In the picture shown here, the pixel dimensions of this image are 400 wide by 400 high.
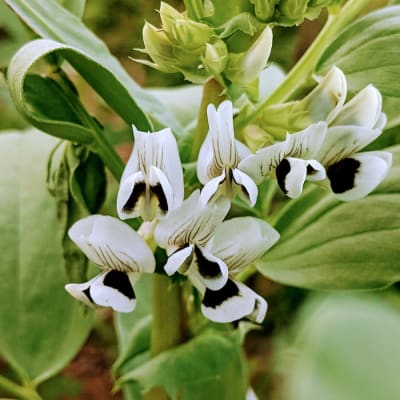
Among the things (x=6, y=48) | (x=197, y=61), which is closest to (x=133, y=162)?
(x=197, y=61)

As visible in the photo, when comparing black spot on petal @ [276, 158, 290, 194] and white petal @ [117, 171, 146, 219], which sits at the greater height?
black spot on petal @ [276, 158, 290, 194]

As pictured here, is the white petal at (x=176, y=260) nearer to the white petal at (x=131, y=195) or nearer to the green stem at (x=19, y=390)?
the white petal at (x=131, y=195)

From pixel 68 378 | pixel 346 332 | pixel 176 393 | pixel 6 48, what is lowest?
pixel 68 378

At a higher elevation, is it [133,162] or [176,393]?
[133,162]

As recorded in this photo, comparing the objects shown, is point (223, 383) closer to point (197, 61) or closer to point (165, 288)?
point (165, 288)

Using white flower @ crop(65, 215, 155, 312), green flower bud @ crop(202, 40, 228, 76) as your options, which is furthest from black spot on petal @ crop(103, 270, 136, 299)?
green flower bud @ crop(202, 40, 228, 76)

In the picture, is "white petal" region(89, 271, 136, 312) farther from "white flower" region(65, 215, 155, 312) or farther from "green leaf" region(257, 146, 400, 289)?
"green leaf" region(257, 146, 400, 289)

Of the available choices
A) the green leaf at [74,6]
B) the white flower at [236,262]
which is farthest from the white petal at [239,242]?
the green leaf at [74,6]
